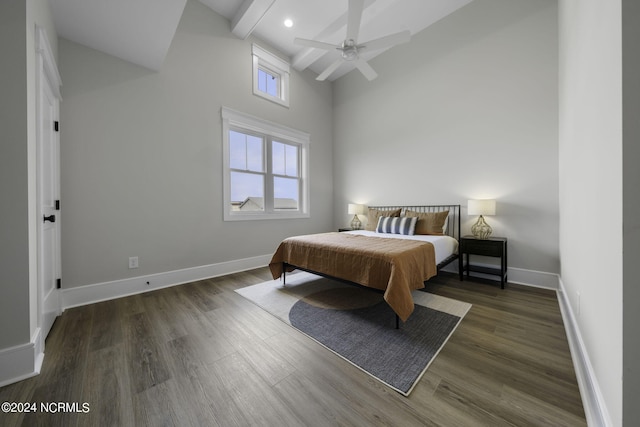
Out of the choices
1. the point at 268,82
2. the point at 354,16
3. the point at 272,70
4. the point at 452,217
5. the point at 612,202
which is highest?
the point at 272,70

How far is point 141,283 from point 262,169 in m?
2.35

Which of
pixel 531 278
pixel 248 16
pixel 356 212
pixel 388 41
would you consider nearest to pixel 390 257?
pixel 531 278

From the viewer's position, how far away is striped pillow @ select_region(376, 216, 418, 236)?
128 inches

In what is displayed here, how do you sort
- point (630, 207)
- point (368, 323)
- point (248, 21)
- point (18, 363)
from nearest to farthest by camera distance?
point (630, 207), point (18, 363), point (368, 323), point (248, 21)

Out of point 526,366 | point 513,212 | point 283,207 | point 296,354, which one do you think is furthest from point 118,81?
point 513,212

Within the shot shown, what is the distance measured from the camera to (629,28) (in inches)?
29.9

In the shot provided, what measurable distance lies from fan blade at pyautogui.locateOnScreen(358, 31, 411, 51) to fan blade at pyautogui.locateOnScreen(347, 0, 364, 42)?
0.49 feet

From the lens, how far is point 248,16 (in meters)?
3.25

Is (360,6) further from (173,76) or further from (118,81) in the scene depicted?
(118,81)

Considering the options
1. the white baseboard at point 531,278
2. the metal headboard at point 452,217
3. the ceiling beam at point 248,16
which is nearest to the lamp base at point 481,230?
the metal headboard at point 452,217

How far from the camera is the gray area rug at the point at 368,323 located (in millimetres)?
1414

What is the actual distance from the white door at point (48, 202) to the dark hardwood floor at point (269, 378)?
0.27 metres

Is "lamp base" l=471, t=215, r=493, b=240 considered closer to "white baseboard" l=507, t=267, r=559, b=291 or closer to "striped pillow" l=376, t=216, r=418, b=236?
"white baseboard" l=507, t=267, r=559, b=291

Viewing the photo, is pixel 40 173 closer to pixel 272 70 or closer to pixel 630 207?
pixel 630 207
